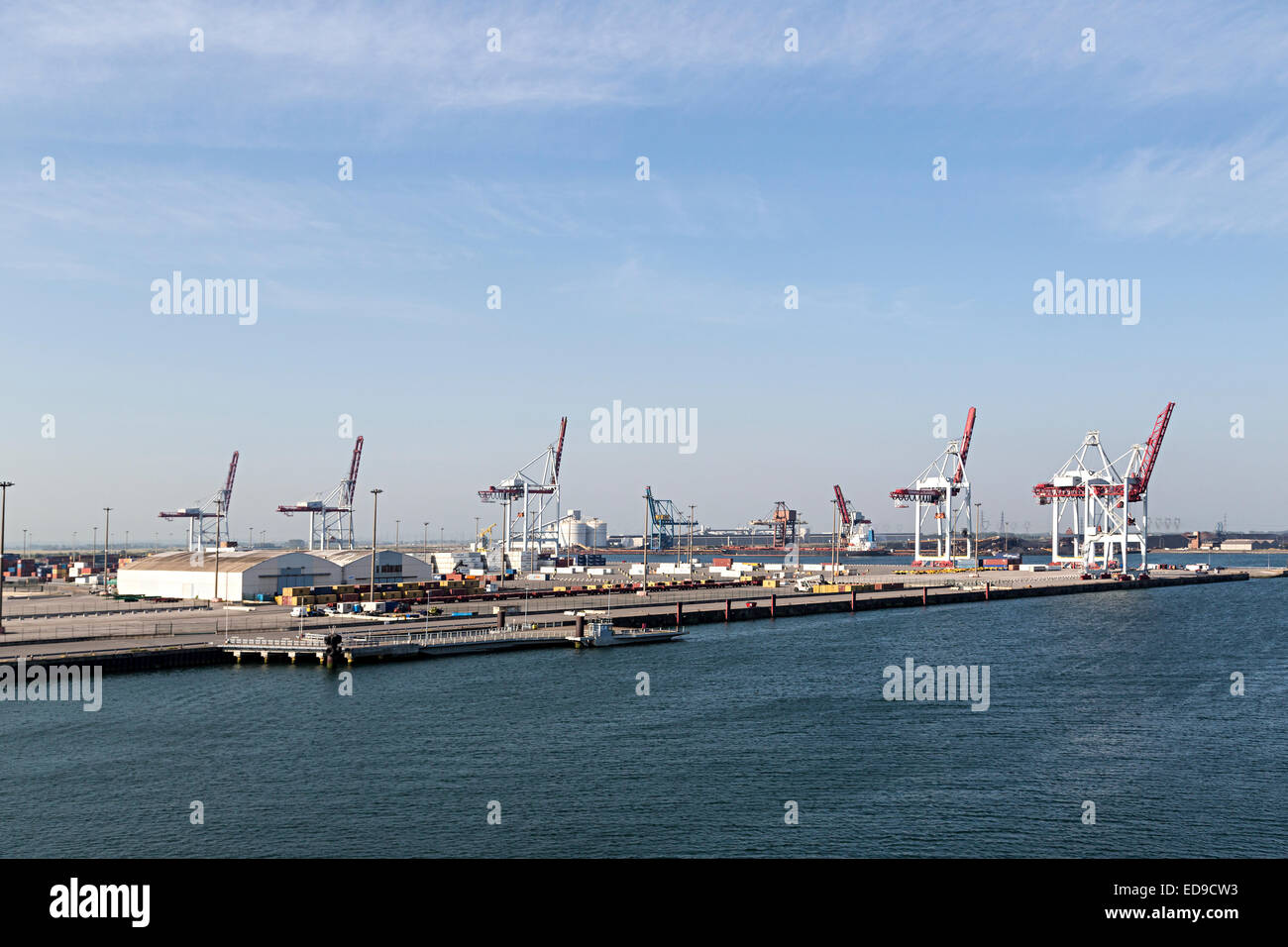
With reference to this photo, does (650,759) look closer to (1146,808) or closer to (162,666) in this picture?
(1146,808)

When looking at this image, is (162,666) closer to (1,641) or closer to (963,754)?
(1,641)

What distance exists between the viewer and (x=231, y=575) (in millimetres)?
92312

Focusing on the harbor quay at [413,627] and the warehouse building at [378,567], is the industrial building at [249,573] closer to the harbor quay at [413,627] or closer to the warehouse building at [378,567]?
the warehouse building at [378,567]

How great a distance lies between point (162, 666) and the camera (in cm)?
5572

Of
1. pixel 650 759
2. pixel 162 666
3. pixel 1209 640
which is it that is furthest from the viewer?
pixel 1209 640

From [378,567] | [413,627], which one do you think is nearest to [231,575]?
[378,567]

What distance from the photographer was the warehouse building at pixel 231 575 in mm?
91938

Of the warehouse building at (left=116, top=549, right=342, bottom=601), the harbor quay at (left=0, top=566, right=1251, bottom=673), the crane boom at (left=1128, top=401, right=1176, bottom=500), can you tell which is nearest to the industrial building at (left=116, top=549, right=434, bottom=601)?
the warehouse building at (left=116, top=549, right=342, bottom=601)
